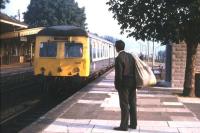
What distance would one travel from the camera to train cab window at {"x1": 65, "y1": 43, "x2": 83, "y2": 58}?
2394cm

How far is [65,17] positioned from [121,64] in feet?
264

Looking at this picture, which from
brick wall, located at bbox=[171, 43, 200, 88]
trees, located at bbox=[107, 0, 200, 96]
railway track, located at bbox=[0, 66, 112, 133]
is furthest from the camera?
brick wall, located at bbox=[171, 43, 200, 88]

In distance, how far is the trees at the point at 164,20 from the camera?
63.4ft

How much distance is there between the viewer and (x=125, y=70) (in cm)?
1183

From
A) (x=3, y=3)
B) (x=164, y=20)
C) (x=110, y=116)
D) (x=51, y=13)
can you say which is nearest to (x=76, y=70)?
(x=164, y=20)

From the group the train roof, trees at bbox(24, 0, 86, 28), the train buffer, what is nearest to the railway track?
the train buffer

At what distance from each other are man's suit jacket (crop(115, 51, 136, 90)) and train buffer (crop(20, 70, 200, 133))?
99cm

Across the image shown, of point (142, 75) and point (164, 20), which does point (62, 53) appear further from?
point (142, 75)

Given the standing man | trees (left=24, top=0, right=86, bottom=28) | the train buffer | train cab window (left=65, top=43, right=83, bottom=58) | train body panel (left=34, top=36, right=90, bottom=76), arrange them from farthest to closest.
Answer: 1. trees (left=24, top=0, right=86, bottom=28)
2. train cab window (left=65, top=43, right=83, bottom=58)
3. train body panel (left=34, top=36, right=90, bottom=76)
4. the train buffer
5. the standing man

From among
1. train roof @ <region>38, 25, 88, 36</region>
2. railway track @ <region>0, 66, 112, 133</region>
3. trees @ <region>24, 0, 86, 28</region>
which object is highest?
trees @ <region>24, 0, 86, 28</region>

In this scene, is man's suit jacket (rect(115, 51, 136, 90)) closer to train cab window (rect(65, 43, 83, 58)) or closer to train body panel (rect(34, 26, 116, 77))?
train body panel (rect(34, 26, 116, 77))

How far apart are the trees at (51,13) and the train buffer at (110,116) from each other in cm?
7086

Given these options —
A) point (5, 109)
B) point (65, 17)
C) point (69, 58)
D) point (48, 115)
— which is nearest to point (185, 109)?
point (48, 115)

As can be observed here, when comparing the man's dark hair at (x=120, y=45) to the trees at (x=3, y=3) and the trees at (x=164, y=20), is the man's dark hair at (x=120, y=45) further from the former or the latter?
the trees at (x=3, y=3)
